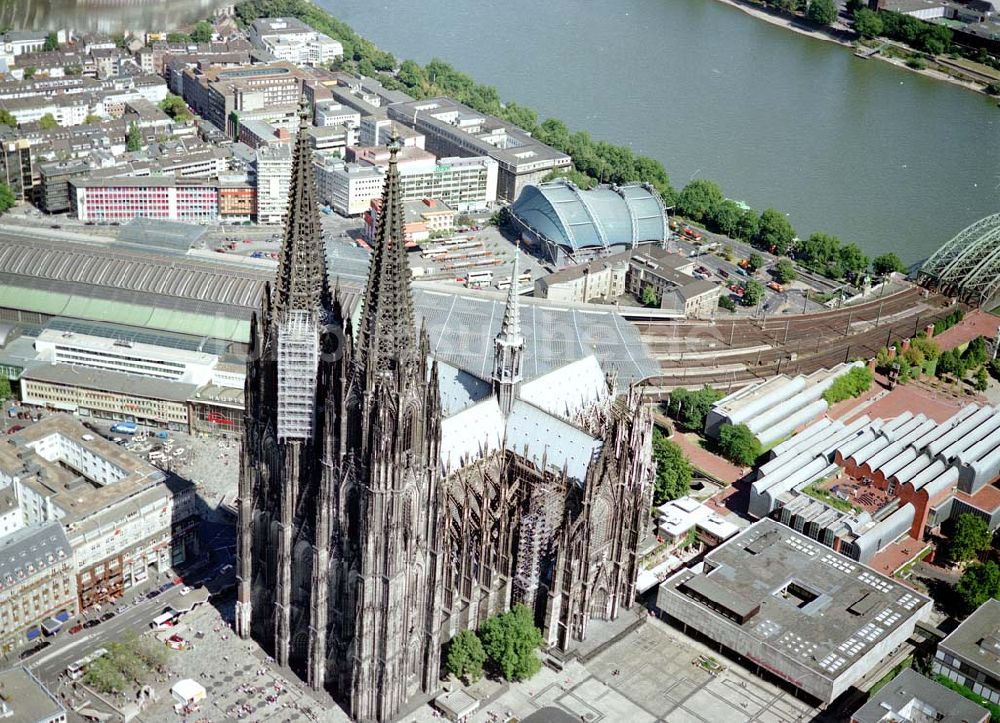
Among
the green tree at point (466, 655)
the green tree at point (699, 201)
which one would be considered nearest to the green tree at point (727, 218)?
the green tree at point (699, 201)

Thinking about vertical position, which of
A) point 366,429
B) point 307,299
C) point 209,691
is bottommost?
point 209,691

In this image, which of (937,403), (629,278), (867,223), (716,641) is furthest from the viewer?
(867,223)

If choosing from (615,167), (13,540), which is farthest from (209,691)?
(615,167)

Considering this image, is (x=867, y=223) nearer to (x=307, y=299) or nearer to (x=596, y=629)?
(x=596, y=629)

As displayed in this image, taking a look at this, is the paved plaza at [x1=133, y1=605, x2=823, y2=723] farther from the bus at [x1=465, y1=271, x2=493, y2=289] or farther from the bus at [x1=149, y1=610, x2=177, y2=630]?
the bus at [x1=465, y1=271, x2=493, y2=289]

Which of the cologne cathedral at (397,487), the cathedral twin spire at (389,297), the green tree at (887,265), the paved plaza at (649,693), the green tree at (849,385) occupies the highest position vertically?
the cathedral twin spire at (389,297)

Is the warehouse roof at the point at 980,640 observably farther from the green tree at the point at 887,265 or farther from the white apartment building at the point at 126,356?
the green tree at the point at 887,265
